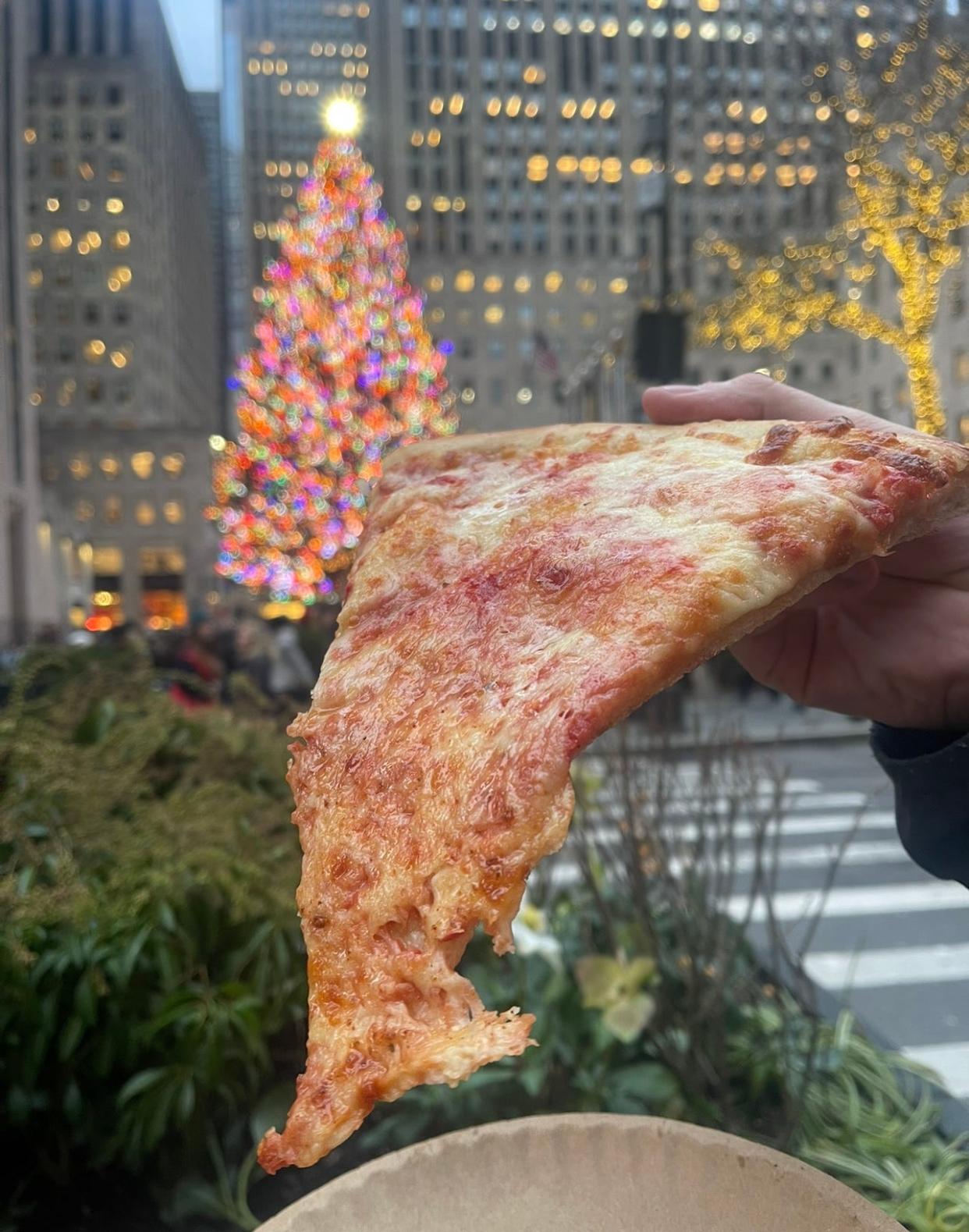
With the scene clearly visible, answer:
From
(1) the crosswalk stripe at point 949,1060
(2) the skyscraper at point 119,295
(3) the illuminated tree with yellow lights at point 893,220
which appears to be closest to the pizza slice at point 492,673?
(1) the crosswalk stripe at point 949,1060

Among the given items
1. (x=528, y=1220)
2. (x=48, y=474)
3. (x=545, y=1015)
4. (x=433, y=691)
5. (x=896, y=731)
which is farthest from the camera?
(x=48, y=474)

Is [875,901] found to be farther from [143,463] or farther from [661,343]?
[143,463]

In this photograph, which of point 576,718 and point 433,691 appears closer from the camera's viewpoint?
point 576,718

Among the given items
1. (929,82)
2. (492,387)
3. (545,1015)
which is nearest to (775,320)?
(929,82)

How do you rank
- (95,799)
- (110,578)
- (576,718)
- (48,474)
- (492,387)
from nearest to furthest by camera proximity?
(576,718) < (95,799) < (492,387) < (48,474) < (110,578)

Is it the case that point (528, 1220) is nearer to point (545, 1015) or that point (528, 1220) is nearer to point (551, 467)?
point (551, 467)

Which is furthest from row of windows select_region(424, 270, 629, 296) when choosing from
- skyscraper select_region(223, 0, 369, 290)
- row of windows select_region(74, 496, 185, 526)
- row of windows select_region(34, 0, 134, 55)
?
row of windows select_region(74, 496, 185, 526)

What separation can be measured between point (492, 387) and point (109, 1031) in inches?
559

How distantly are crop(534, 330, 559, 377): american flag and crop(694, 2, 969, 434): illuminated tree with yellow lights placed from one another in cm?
559

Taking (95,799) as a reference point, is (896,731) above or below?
above

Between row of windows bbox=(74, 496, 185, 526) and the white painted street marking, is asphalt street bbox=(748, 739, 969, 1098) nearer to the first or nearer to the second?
the white painted street marking

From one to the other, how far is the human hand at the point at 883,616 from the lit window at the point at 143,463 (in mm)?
44050

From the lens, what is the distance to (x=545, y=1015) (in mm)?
2254

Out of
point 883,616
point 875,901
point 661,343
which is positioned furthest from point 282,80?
point 883,616
